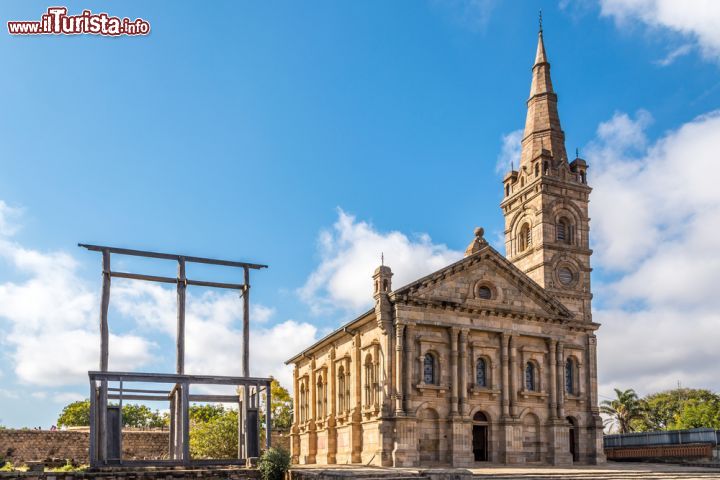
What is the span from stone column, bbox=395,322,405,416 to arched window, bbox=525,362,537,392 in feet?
26.3

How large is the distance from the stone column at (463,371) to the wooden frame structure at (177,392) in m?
11.3

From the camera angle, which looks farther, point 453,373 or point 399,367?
point 453,373

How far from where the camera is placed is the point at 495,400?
39344mm

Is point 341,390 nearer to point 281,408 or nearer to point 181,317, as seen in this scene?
point 181,317

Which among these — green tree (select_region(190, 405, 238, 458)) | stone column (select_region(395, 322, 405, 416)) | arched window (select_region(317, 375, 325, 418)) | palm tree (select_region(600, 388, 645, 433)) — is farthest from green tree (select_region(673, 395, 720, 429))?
green tree (select_region(190, 405, 238, 458))

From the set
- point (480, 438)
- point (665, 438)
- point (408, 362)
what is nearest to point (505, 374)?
point (480, 438)

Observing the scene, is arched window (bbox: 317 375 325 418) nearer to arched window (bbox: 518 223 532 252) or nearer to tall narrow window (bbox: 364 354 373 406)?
tall narrow window (bbox: 364 354 373 406)

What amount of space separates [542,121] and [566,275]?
10.8 m

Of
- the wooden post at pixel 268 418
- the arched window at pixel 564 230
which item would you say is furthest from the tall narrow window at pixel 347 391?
the arched window at pixel 564 230

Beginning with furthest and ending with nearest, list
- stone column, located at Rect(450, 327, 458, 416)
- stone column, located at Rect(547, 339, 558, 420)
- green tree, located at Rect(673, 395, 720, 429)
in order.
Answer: green tree, located at Rect(673, 395, 720, 429)
stone column, located at Rect(547, 339, 558, 420)
stone column, located at Rect(450, 327, 458, 416)

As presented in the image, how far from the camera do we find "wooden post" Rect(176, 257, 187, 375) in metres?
30.0

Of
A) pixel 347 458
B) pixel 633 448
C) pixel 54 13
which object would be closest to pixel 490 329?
pixel 347 458

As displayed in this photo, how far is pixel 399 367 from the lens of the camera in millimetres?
36906

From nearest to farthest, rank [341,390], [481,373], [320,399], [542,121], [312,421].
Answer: [481,373] < [341,390] < [320,399] < [312,421] < [542,121]
